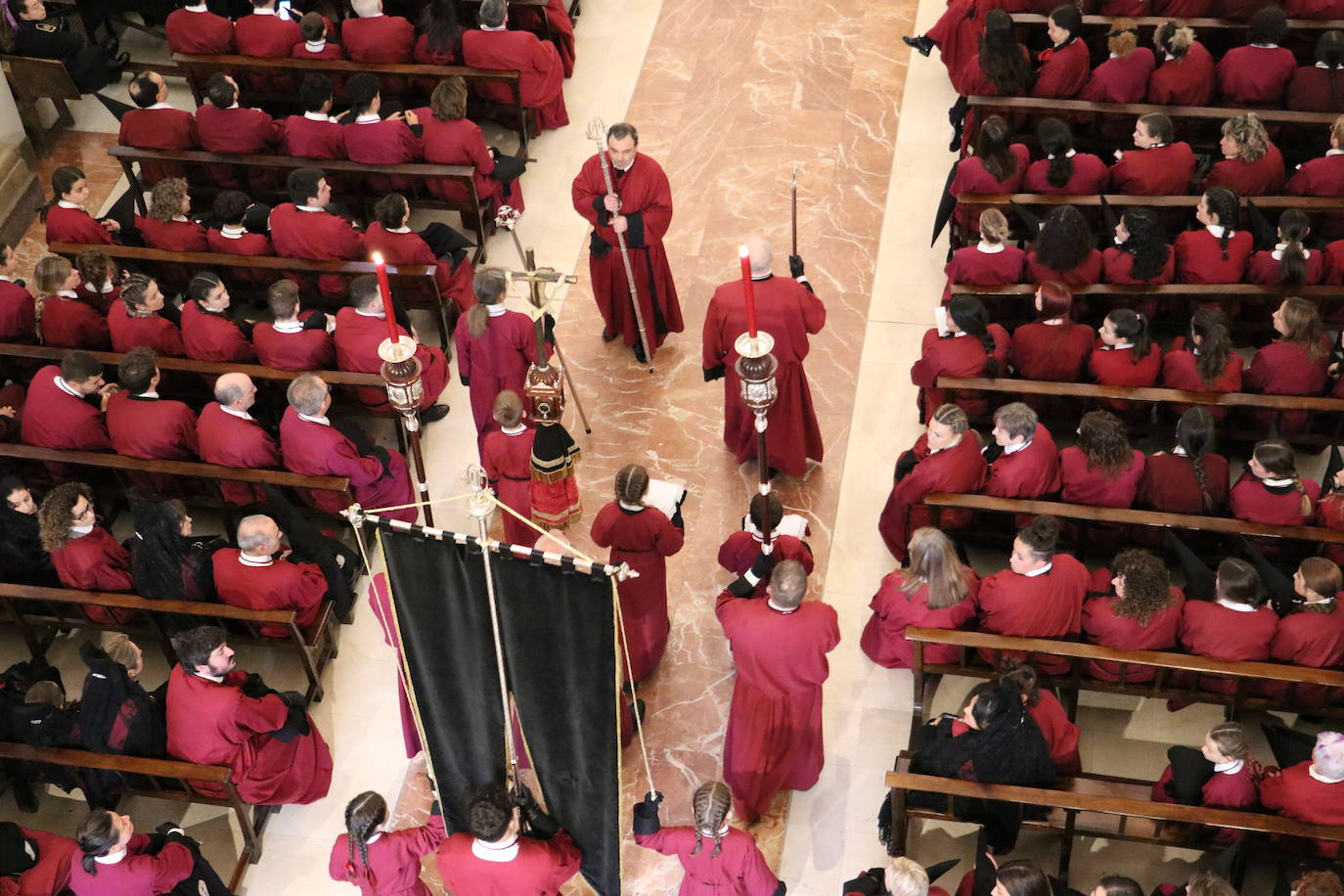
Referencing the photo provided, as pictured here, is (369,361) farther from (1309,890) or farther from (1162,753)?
(1309,890)

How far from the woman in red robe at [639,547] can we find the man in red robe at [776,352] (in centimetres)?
95

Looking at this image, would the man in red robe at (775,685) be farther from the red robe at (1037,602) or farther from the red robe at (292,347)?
the red robe at (292,347)

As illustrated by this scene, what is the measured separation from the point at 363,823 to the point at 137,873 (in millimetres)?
1064

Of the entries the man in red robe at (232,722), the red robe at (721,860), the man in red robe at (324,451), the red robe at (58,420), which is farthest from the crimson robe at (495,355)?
the red robe at (721,860)

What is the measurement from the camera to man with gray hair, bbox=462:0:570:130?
10.4 metres

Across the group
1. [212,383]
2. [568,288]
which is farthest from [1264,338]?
[212,383]

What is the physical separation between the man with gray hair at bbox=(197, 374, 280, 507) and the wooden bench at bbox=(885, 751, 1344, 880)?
375cm

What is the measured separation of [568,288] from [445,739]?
4.32m

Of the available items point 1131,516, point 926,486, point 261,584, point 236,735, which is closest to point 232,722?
point 236,735

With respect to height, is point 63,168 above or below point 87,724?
above

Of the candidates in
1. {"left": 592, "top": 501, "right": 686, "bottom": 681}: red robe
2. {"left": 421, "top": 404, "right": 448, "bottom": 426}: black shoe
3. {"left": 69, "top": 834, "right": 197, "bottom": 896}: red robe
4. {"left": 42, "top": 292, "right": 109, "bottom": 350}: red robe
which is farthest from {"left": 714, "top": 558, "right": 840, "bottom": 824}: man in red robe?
{"left": 42, "top": 292, "right": 109, "bottom": 350}: red robe

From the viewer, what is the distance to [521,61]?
34.3 feet

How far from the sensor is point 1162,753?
24.4 feet

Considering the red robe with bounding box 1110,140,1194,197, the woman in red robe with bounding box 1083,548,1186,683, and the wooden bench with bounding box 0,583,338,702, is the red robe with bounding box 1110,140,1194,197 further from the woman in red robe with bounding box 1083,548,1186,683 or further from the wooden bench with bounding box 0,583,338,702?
the wooden bench with bounding box 0,583,338,702
